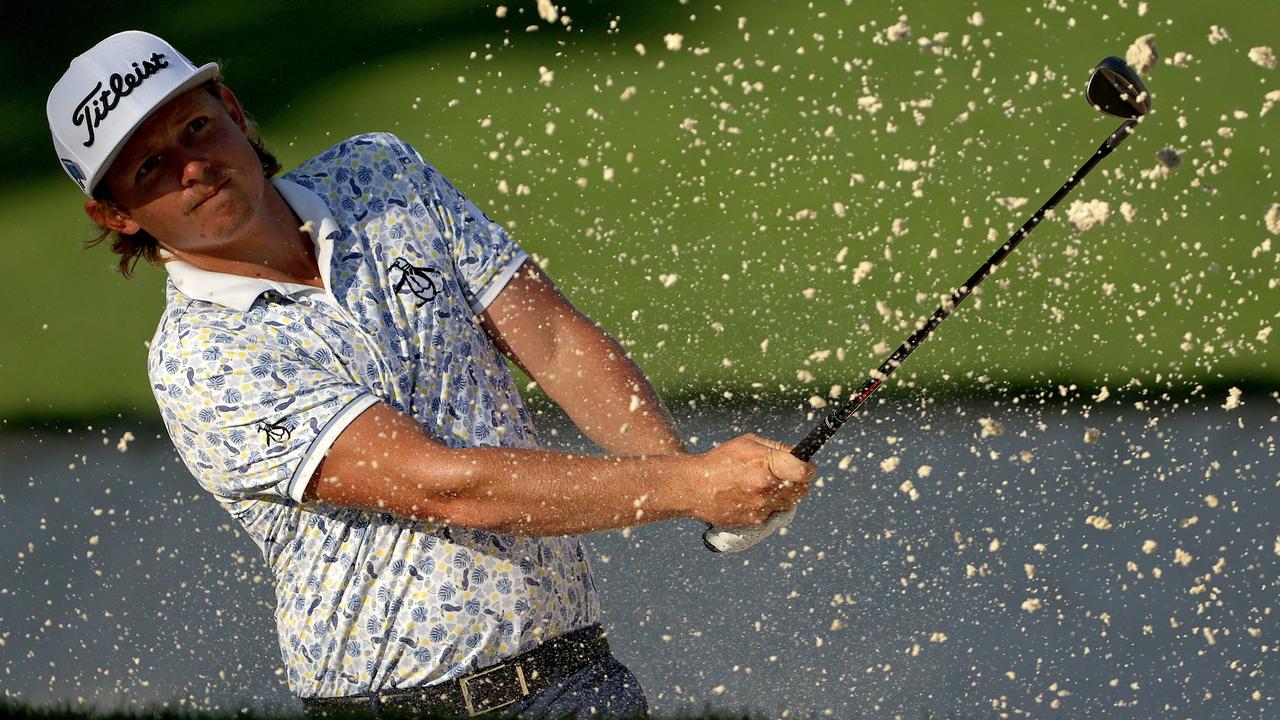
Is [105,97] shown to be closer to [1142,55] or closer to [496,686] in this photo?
[496,686]

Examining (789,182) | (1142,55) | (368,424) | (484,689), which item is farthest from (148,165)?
(789,182)

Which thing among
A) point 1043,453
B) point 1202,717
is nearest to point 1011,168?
point 1043,453

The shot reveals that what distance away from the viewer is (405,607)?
7.09 ft

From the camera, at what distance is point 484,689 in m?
2.17

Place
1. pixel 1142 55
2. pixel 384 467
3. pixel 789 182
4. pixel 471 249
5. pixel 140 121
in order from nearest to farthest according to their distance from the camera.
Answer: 1. pixel 384 467
2. pixel 140 121
3. pixel 471 249
4. pixel 1142 55
5. pixel 789 182

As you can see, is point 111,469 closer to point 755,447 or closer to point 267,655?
point 267,655

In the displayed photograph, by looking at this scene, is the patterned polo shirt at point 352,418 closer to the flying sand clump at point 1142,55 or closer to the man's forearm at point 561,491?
the man's forearm at point 561,491

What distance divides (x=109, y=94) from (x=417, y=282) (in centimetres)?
49

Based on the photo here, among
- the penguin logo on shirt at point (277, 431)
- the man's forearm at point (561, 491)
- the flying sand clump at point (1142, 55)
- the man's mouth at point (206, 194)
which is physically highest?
the flying sand clump at point (1142, 55)

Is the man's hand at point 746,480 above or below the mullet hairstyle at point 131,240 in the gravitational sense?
below

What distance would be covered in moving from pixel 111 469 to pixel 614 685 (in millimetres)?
2883

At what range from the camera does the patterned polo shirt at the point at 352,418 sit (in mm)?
2057

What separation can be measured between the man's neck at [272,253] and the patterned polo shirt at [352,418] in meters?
0.03

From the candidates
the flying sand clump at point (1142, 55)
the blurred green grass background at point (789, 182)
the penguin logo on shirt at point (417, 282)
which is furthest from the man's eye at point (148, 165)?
the blurred green grass background at point (789, 182)
